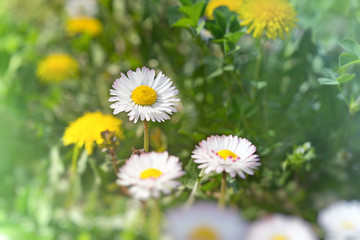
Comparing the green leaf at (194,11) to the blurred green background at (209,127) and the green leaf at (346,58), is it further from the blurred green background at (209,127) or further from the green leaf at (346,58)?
the green leaf at (346,58)

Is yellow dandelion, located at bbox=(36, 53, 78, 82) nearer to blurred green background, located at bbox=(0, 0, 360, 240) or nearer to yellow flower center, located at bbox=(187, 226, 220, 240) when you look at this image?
blurred green background, located at bbox=(0, 0, 360, 240)

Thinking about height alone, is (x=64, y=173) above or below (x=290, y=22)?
below

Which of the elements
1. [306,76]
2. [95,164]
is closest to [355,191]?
[306,76]

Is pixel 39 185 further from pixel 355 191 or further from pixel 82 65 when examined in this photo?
pixel 355 191

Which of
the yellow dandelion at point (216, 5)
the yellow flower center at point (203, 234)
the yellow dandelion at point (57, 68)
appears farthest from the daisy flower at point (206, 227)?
the yellow dandelion at point (57, 68)

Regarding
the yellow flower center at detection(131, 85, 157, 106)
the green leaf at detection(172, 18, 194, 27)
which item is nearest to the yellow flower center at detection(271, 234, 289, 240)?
the yellow flower center at detection(131, 85, 157, 106)

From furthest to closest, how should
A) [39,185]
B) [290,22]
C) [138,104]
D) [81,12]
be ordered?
1. [81,12]
2. [39,185]
3. [290,22]
4. [138,104]
